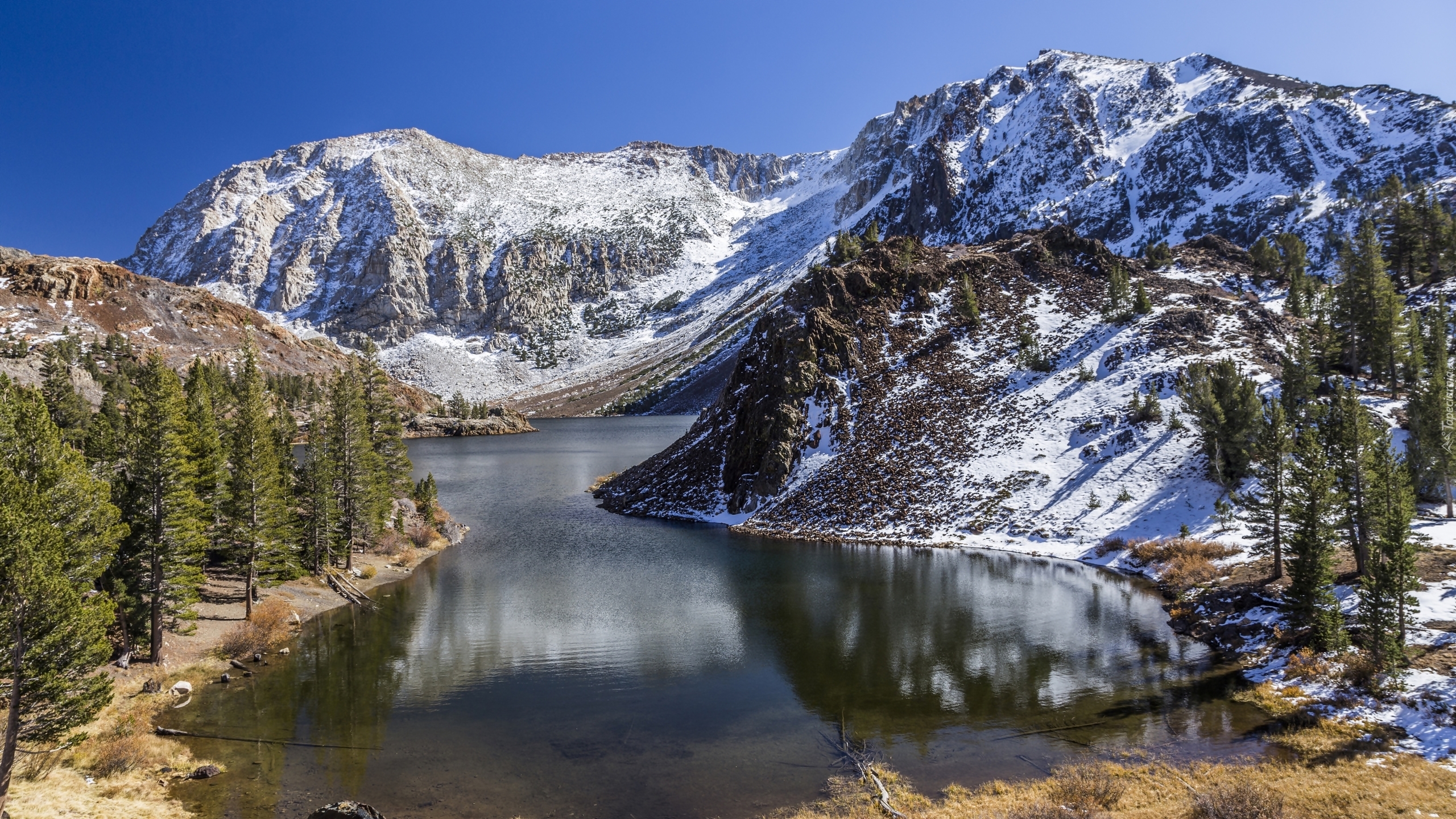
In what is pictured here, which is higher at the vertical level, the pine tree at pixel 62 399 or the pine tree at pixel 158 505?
the pine tree at pixel 62 399

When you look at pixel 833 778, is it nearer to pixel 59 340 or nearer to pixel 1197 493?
pixel 1197 493

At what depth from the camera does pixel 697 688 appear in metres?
29.0

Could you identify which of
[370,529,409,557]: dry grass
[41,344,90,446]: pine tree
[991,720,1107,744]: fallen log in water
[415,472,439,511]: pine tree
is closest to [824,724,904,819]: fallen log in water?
[991,720,1107,744]: fallen log in water

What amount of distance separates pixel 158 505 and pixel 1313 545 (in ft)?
172

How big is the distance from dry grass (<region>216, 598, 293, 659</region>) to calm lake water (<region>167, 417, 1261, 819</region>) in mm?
1614

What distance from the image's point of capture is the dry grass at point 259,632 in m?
32.8

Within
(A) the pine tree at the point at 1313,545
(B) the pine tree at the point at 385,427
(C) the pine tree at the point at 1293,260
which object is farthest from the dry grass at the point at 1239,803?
(C) the pine tree at the point at 1293,260

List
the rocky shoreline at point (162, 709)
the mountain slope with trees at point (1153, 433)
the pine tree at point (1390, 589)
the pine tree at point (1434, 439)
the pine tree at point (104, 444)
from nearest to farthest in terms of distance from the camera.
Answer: the rocky shoreline at point (162, 709), the pine tree at point (1390, 589), the mountain slope with trees at point (1153, 433), the pine tree at point (104, 444), the pine tree at point (1434, 439)

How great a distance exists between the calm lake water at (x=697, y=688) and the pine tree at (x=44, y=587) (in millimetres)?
4506

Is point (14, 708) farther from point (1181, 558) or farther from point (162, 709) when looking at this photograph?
point (1181, 558)

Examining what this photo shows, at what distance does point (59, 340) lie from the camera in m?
137

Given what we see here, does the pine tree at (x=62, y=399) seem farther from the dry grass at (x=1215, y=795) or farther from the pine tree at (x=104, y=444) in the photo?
the dry grass at (x=1215, y=795)

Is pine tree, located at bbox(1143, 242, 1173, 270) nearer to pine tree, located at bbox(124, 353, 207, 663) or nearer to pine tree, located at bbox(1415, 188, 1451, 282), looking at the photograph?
pine tree, located at bbox(1415, 188, 1451, 282)

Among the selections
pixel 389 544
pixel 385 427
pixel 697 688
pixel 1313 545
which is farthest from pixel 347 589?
pixel 1313 545
